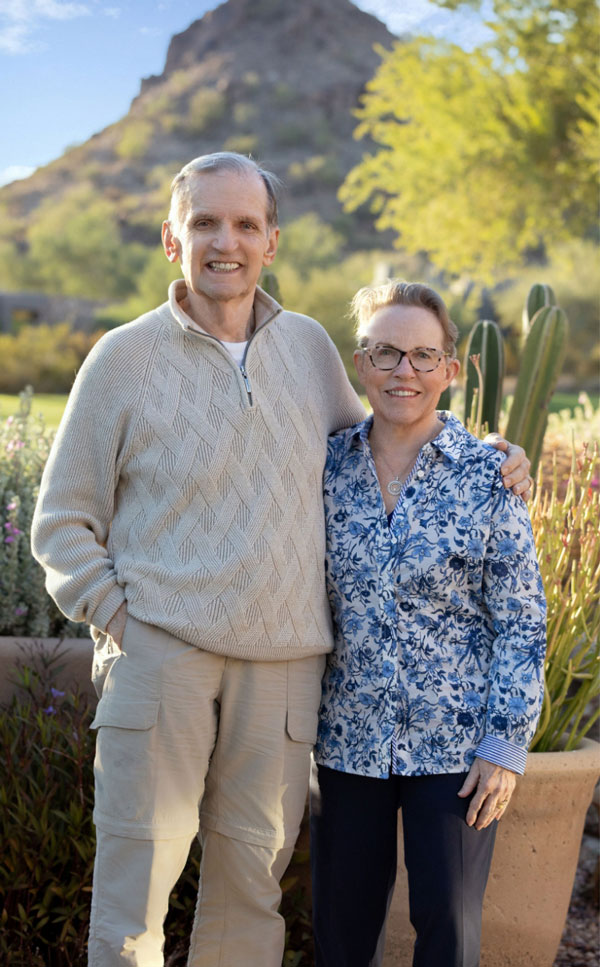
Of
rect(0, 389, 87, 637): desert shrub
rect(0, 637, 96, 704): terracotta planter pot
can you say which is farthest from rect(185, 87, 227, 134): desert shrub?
rect(0, 637, 96, 704): terracotta planter pot

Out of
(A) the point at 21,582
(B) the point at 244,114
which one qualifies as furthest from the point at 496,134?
(B) the point at 244,114

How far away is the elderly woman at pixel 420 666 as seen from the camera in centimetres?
215

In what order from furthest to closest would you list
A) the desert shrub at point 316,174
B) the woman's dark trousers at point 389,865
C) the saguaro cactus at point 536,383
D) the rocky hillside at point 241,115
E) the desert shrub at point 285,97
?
the desert shrub at point 285,97 < the rocky hillside at point 241,115 < the desert shrub at point 316,174 < the saguaro cactus at point 536,383 < the woman's dark trousers at point 389,865

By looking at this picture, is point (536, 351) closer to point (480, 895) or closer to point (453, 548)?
point (453, 548)

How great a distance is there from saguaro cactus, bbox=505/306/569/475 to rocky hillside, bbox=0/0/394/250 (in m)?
65.3

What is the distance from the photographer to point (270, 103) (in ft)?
285

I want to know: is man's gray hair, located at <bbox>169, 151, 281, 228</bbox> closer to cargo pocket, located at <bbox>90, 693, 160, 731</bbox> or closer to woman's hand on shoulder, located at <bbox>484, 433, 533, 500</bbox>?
woman's hand on shoulder, located at <bbox>484, 433, 533, 500</bbox>

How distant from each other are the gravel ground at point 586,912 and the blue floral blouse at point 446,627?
1647mm

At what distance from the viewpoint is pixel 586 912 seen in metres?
3.66

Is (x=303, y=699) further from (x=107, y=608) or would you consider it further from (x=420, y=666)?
(x=107, y=608)

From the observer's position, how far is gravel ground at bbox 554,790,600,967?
3.36 metres

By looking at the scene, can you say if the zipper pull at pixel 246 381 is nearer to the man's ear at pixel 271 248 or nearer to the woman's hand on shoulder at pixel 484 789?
the man's ear at pixel 271 248

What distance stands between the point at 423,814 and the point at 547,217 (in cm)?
2063

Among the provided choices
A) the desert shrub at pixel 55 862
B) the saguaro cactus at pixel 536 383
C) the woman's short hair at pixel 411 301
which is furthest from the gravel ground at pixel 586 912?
the woman's short hair at pixel 411 301
